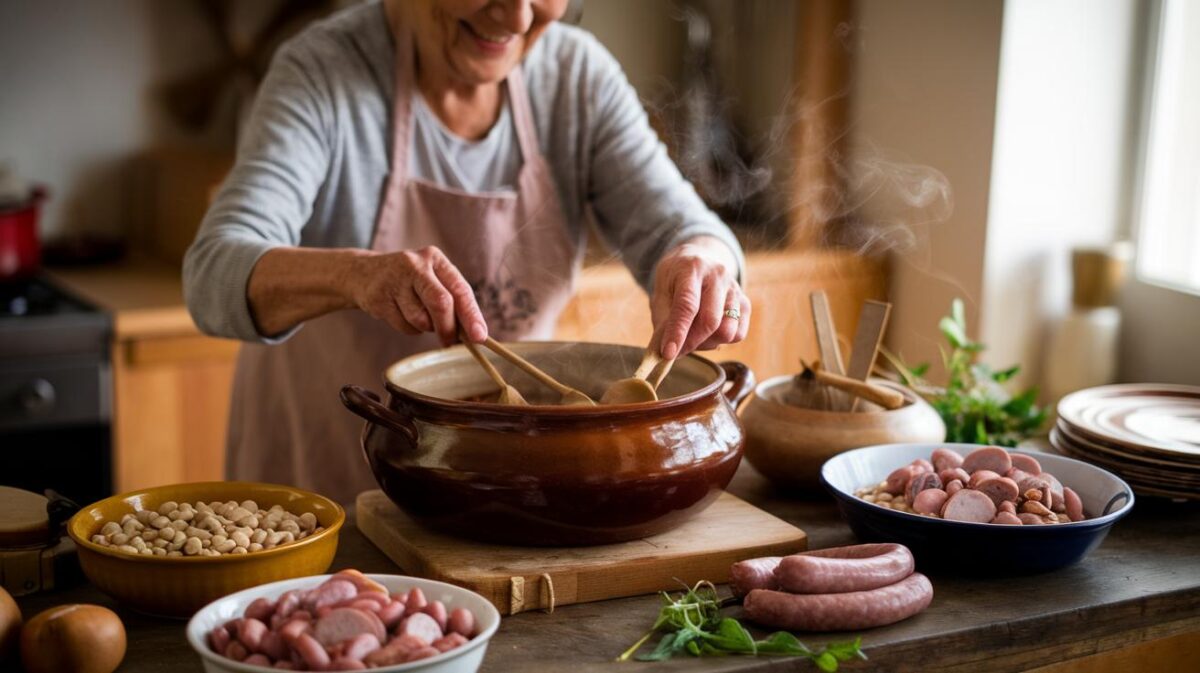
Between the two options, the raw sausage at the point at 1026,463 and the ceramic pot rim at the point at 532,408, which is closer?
the ceramic pot rim at the point at 532,408

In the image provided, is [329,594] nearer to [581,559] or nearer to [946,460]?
[581,559]

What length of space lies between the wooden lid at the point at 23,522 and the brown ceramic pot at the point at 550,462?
0.35m

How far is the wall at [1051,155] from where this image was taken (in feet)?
9.34

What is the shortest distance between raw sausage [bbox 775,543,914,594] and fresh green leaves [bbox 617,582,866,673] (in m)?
0.06

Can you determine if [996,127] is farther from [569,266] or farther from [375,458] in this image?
[375,458]

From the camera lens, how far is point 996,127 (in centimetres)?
287

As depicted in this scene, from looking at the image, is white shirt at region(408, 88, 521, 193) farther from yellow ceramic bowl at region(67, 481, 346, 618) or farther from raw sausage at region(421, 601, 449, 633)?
raw sausage at region(421, 601, 449, 633)

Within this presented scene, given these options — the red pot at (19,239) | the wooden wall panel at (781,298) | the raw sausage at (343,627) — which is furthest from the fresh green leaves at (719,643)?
the red pot at (19,239)

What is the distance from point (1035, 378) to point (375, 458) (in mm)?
2127

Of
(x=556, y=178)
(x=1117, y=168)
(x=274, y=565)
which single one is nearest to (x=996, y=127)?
(x=1117, y=168)

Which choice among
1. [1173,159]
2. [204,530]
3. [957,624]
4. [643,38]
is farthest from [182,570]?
[643,38]

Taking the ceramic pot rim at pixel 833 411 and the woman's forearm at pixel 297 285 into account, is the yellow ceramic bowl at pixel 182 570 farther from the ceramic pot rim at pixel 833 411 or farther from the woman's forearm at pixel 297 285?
the ceramic pot rim at pixel 833 411

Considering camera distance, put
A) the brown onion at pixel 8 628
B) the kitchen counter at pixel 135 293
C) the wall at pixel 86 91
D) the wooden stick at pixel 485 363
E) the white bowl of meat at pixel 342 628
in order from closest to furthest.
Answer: the white bowl of meat at pixel 342 628 → the brown onion at pixel 8 628 → the wooden stick at pixel 485 363 → the kitchen counter at pixel 135 293 → the wall at pixel 86 91

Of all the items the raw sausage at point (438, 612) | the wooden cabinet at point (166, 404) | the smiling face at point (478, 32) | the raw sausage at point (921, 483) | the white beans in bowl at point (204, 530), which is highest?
the smiling face at point (478, 32)
